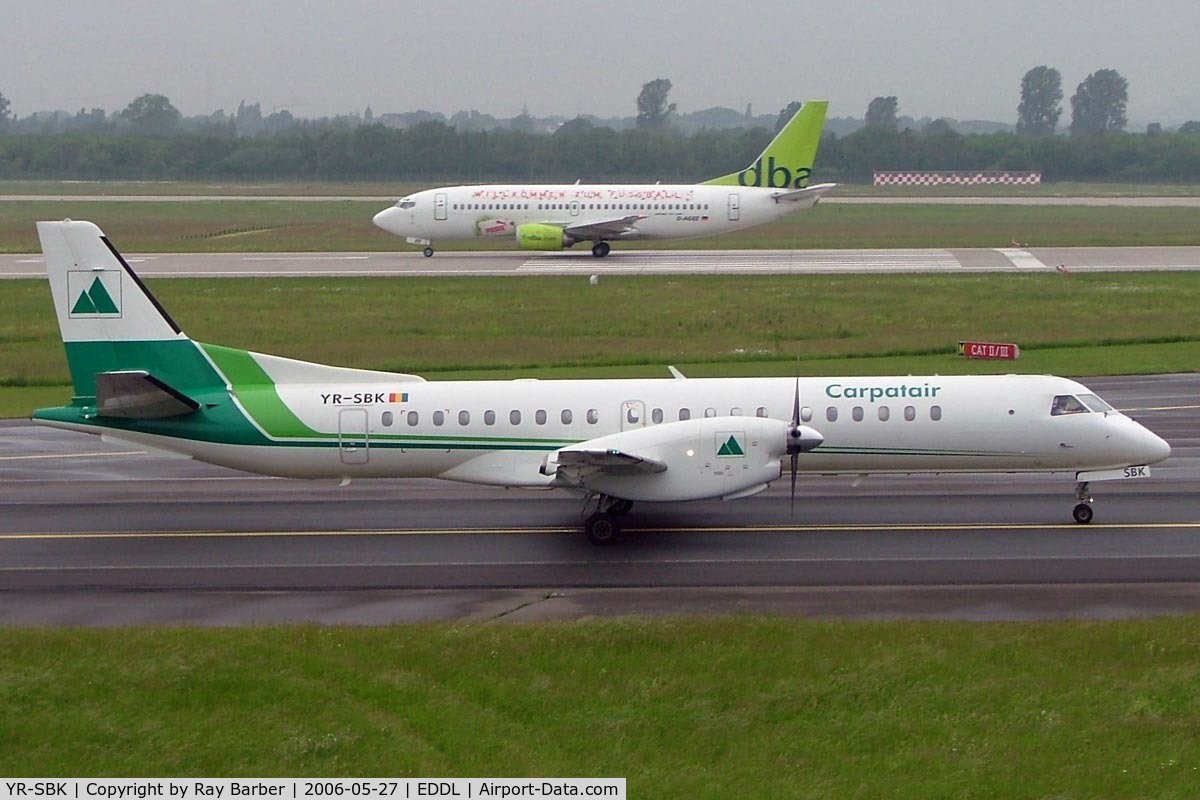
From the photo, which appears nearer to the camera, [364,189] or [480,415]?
[480,415]

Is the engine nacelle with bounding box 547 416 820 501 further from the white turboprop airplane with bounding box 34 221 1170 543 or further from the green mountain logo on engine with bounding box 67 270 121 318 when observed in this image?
the green mountain logo on engine with bounding box 67 270 121 318

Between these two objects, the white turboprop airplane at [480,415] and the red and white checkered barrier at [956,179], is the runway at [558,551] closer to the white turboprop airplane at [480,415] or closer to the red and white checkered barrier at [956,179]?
the white turboprop airplane at [480,415]

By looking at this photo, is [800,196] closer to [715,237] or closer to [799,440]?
[715,237]

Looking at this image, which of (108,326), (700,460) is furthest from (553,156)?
(700,460)

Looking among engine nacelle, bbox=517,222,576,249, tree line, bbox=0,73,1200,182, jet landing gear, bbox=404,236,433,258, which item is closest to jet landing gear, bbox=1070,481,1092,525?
engine nacelle, bbox=517,222,576,249

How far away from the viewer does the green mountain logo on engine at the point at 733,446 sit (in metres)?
22.1

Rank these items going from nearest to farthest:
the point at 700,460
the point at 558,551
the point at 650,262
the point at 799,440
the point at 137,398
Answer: the point at 799,440 → the point at 700,460 → the point at 558,551 → the point at 137,398 → the point at 650,262

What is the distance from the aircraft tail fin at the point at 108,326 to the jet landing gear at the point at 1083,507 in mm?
15981

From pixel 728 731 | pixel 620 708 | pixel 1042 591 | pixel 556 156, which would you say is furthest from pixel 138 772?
pixel 556 156

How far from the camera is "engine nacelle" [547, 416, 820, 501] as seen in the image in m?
22.1

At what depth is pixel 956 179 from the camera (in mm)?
157000

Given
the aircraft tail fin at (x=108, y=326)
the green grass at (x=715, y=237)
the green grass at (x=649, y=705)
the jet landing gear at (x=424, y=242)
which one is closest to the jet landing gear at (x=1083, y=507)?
the green grass at (x=649, y=705)

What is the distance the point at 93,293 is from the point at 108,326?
65cm

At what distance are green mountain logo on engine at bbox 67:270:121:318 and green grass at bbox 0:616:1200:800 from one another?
776cm
